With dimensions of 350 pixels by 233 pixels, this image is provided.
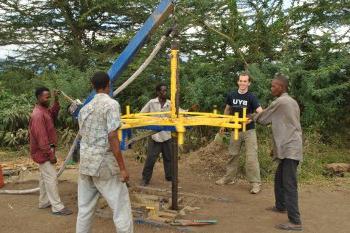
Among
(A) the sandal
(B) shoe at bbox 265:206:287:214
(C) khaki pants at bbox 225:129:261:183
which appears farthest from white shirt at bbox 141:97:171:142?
(A) the sandal

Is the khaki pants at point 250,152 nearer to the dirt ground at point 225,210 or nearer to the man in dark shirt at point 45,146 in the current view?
the dirt ground at point 225,210

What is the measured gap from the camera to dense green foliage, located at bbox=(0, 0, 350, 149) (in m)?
8.80

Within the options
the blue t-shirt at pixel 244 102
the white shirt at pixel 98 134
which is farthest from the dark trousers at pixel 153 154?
the white shirt at pixel 98 134

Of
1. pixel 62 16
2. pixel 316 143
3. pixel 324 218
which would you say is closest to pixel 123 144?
pixel 324 218

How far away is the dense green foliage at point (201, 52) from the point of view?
8.80 metres

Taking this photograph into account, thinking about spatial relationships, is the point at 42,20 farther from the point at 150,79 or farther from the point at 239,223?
the point at 239,223

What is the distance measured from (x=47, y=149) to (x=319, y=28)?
6347 millimetres

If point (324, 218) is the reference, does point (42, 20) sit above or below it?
above

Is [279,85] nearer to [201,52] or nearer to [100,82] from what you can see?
[100,82]

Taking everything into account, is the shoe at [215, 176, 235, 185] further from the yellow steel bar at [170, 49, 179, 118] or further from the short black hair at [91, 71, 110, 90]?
the short black hair at [91, 71, 110, 90]

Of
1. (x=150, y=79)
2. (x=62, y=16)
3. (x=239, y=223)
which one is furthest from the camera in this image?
(x=62, y=16)

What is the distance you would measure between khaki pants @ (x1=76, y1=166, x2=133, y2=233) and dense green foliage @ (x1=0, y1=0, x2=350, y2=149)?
Answer: 503 cm

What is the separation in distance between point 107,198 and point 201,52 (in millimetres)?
7216

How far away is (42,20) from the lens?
1291 cm
